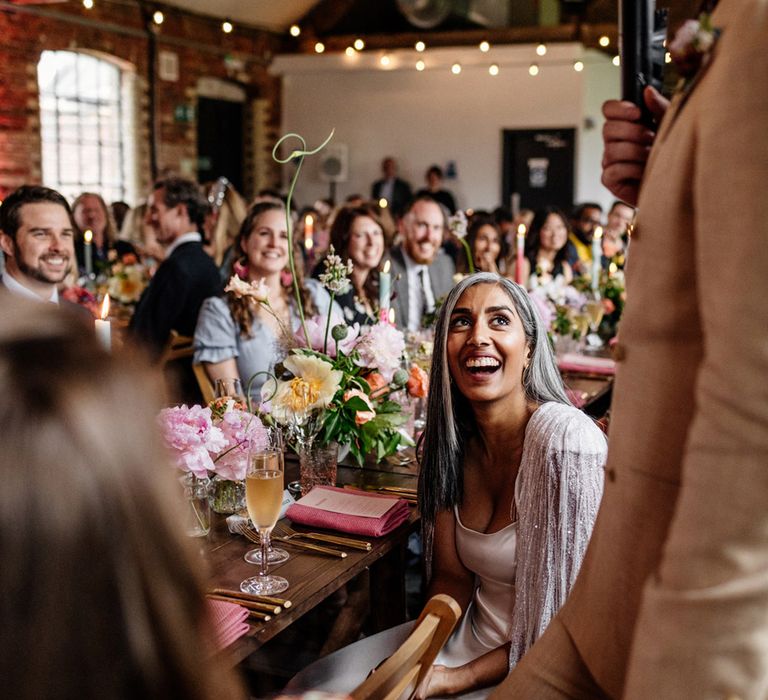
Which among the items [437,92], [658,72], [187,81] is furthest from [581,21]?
[658,72]

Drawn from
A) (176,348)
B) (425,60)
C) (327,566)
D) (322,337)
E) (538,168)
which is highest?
(425,60)

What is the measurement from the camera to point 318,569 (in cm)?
179

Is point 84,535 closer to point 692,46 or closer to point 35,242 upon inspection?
point 692,46

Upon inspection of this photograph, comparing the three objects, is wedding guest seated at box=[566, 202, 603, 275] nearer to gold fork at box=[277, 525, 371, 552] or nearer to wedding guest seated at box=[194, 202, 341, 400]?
wedding guest seated at box=[194, 202, 341, 400]

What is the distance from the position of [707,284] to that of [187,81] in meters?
10.8

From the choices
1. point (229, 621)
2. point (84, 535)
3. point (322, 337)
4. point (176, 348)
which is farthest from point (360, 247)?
point (84, 535)

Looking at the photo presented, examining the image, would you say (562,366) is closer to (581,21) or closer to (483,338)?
(483,338)

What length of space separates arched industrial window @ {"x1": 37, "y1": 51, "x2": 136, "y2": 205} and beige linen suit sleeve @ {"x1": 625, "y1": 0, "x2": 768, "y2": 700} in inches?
358

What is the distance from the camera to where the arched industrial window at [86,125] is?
30.3 ft

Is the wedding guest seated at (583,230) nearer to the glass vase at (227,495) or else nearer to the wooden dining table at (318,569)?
the wooden dining table at (318,569)

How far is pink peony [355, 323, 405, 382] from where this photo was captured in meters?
2.42

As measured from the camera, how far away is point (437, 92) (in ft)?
39.3

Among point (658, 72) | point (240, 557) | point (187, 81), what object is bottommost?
point (240, 557)

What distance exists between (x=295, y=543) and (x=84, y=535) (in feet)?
4.54
